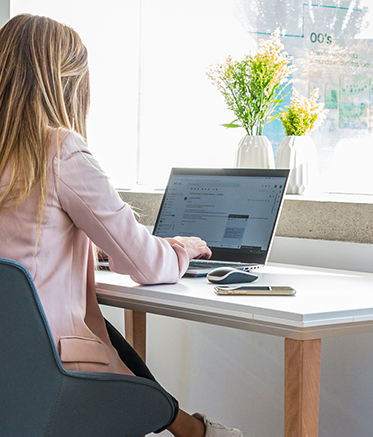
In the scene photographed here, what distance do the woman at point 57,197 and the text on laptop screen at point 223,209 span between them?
0.37 m

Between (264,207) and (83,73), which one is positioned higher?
(83,73)

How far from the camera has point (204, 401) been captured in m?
2.07

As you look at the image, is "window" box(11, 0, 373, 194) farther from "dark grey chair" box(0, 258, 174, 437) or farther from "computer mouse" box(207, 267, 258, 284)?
"dark grey chair" box(0, 258, 174, 437)

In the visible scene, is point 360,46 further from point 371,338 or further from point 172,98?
point 371,338

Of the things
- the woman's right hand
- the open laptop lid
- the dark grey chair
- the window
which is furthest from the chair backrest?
the window

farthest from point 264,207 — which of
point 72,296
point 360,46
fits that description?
point 360,46

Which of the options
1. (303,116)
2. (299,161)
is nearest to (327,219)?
(299,161)

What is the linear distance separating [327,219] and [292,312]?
761 millimetres

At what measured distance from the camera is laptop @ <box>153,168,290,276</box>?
1.52 metres

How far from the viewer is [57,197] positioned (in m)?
1.08

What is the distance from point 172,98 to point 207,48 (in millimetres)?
245

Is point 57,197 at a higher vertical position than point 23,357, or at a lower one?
higher

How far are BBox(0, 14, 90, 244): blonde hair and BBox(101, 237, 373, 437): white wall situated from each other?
871 millimetres

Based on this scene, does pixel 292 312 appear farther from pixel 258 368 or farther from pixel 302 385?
pixel 258 368
